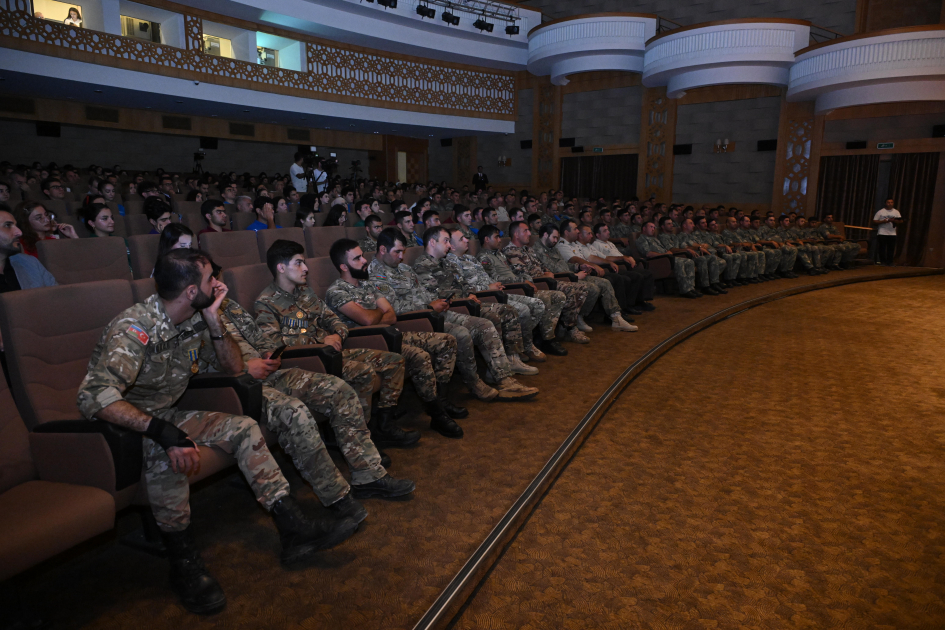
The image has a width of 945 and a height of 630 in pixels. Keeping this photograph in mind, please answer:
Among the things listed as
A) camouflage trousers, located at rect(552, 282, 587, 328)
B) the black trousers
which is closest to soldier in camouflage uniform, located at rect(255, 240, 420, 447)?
camouflage trousers, located at rect(552, 282, 587, 328)

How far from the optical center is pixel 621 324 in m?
4.50

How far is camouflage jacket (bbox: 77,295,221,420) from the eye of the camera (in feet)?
5.02

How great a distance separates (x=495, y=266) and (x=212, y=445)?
275 centimetres

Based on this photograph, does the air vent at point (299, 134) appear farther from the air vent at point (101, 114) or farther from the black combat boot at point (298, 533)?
the black combat boot at point (298, 533)

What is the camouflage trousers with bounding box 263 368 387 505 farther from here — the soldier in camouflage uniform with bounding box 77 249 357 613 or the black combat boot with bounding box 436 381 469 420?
the black combat boot with bounding box 436 381 469 420

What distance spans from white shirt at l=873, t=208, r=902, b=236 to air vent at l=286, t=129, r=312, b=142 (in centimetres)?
1086

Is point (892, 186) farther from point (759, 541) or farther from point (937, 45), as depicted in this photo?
point (759, 541)

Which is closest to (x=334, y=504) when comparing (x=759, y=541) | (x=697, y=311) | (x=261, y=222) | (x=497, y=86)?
(x=759, y=541)

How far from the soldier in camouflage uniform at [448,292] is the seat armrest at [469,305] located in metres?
0.09

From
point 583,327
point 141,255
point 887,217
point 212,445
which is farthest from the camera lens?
point 887,217

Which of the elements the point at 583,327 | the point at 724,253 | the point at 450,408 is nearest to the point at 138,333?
the point at 450,408

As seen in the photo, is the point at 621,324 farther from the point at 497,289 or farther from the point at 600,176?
the point at 600,176

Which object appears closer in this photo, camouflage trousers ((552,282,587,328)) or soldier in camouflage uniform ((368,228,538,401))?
soldier in camouflage uniform ((368,228,538,401))

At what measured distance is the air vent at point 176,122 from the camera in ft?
33.0
